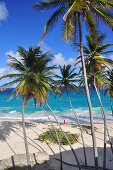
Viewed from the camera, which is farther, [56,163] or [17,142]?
[17,142]

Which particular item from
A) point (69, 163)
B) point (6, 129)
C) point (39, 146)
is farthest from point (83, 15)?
point (6, 129)

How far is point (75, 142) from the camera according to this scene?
11.6m

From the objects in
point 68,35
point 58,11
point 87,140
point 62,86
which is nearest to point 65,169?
point 87,140

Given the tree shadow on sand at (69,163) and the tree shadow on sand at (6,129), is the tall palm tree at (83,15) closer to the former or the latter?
the tree shadow on sand at (69,163)

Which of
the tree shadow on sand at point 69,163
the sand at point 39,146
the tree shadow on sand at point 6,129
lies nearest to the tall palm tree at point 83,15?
the tree shadow on sand at point 69,163

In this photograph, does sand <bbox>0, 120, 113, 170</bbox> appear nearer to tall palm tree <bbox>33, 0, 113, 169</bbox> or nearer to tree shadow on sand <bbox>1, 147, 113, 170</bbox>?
tree shadow on sand <bbox>1, 147, 113, 170</bbox>

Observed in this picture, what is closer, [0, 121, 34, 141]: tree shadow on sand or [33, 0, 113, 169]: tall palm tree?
[33, 0, 113, 169]: tall palm tree

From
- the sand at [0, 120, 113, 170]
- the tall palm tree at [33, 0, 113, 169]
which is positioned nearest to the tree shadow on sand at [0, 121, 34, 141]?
the sand at [0, 120, 113, 170]

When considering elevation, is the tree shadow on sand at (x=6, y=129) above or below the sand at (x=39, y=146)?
above

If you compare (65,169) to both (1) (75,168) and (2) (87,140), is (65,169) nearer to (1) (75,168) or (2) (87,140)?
(1) (75,168)

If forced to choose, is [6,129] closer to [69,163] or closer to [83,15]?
[69,163]

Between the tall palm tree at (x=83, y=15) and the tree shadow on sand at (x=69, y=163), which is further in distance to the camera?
the tree shadow on sand at (x=69, y=163)

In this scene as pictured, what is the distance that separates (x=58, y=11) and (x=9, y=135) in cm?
1269

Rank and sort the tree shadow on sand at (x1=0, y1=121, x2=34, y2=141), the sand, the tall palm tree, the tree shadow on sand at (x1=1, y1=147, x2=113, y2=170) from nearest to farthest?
the tall palm tree → the tree shadow on sand at (x1=1, y1=147, x2=113, y2=170) → the sand → the tree shadow on sand at (x1=0, y1=121, x2=34, y2=141)
